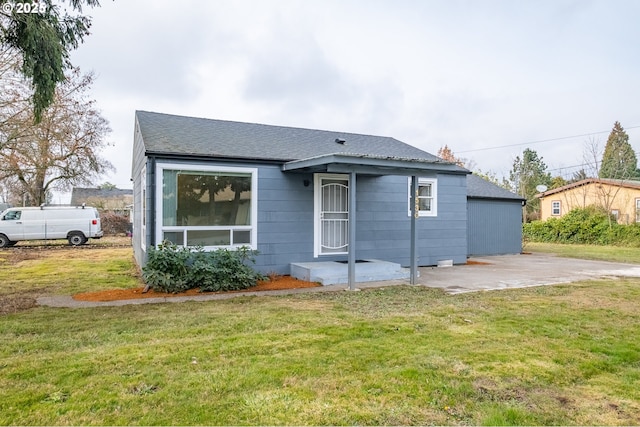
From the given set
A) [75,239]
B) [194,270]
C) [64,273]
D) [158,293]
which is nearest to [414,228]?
[194,270]

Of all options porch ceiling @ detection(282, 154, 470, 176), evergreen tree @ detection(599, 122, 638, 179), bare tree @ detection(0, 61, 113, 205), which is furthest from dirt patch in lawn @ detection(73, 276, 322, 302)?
evergreen tree @ detection(599, 122, 638, 179)

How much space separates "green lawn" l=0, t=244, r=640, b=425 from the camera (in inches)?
112

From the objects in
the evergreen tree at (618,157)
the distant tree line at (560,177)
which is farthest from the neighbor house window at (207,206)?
the evergreen tree at (618,157)

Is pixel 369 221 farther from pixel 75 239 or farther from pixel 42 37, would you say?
pixel 75 239

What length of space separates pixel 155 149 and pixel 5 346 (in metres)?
4.58

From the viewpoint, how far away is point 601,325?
5227 millimetres

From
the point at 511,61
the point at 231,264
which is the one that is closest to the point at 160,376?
the point at 231,264

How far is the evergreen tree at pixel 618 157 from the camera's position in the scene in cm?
3753

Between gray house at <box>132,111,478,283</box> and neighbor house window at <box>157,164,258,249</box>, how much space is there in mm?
20

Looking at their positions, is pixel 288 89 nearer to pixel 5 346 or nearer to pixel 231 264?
pixel 231 264

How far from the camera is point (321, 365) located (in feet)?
12.2

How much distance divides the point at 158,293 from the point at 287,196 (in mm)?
3489

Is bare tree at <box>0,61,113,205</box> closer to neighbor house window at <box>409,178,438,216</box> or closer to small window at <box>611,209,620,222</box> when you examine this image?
neighbor house window at <box>409,178,438,216</box>

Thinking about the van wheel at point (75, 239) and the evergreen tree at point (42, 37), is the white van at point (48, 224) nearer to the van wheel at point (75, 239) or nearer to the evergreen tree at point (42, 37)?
the van wheel at point (75, 239)
